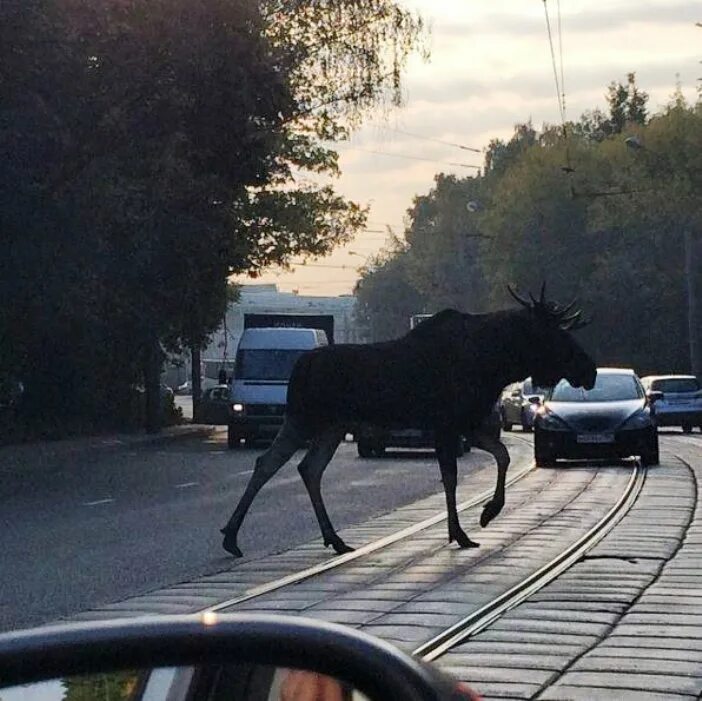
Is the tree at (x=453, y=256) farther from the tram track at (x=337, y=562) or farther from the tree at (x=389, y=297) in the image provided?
the tram track at (x=337, y=562)

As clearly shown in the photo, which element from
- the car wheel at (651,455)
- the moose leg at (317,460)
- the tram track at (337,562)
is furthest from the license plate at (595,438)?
the moose leg at (317,460)

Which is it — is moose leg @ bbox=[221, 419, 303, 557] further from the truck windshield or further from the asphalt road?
the truck windshield

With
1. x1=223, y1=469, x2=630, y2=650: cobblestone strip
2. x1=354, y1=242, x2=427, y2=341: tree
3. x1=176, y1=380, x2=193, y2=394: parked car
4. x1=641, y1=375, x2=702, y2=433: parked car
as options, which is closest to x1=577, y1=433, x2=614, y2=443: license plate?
x1=223, y1=469, x2=630, y2=650: cobblestone strip

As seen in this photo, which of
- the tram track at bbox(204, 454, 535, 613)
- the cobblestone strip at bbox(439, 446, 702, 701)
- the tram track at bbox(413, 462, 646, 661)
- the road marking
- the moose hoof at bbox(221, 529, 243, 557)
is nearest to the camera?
the cobblestone strip at bbox(439, 446, 702, 701)

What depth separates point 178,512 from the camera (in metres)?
20.0

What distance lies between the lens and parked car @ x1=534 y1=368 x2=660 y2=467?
26.3 metres

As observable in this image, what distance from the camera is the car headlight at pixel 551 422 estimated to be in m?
26.7

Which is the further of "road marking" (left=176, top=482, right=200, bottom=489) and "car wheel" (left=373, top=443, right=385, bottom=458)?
"car wheel" (left=373, top=443, right=385, bottom=458)

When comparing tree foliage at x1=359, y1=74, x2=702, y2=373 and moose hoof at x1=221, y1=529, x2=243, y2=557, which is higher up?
tree foliage at x1=359, y1=74, x2=702, y2=373

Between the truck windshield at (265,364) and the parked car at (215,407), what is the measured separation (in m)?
16.9

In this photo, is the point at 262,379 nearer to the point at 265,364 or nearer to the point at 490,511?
the point at 265,364

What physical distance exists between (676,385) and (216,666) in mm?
45938

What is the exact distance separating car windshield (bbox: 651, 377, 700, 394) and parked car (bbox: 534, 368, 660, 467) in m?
20.2

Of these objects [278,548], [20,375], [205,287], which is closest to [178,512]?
[278,548]
